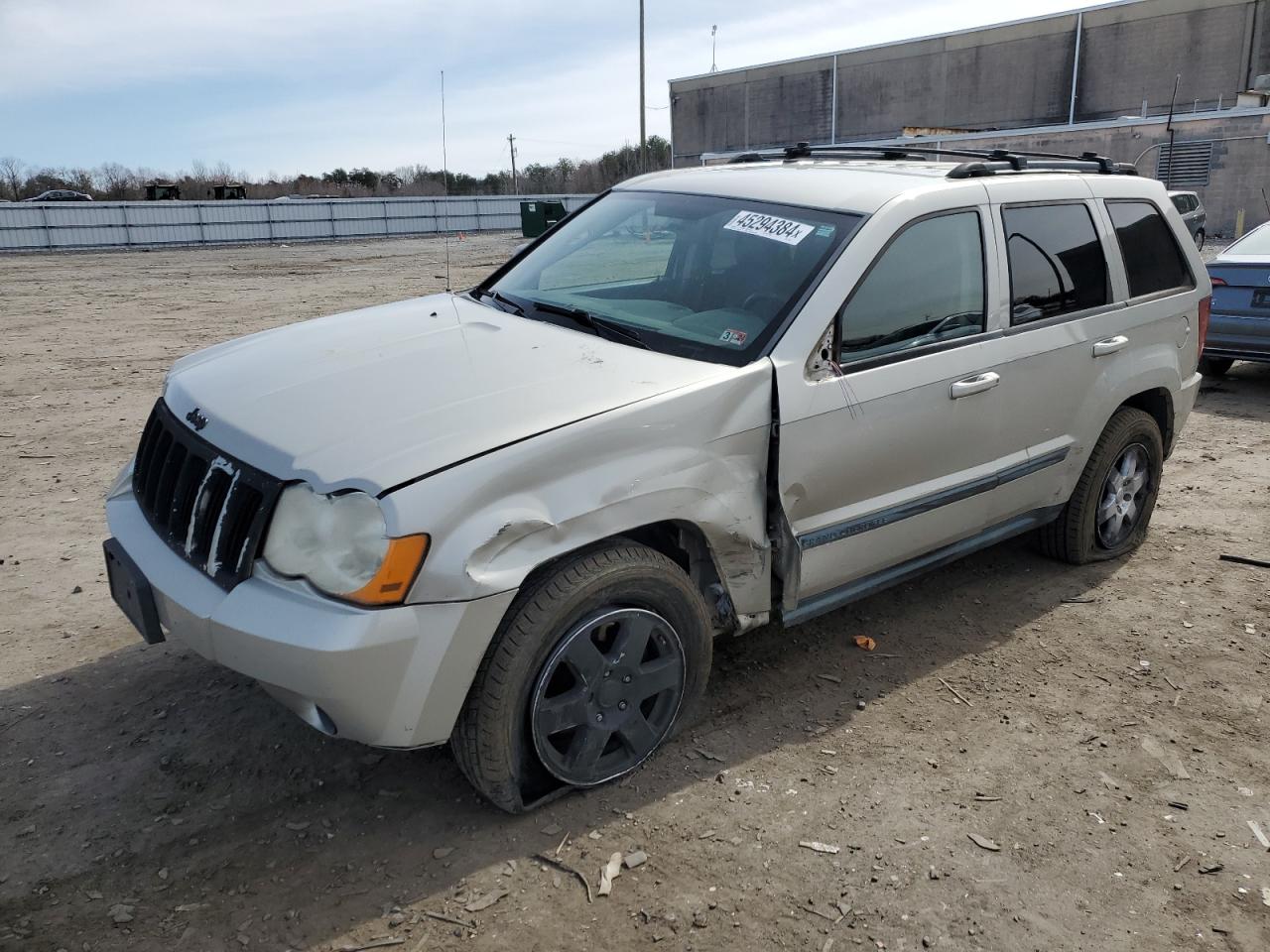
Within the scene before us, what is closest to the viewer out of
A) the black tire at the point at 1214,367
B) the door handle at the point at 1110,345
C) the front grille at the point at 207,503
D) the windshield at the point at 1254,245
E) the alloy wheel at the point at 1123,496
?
the front grille at the point at 207,503

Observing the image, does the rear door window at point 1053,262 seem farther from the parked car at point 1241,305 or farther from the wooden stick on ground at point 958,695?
the parked car at point 1241,305

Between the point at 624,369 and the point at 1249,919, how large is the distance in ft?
7.46

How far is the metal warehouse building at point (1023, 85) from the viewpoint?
137 feet

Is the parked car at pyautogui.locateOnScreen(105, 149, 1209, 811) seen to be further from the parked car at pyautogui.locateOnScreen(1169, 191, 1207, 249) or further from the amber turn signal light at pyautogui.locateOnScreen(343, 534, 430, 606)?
the parked car at pyautogui.locateOnScreen(1169, 191, 1207, 249)

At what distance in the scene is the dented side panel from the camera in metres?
2.60

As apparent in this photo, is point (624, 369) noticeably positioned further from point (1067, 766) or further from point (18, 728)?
point (18, 728)

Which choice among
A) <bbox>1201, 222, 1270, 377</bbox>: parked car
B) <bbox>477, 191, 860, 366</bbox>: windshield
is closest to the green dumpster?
<bbox>1201, 222, 1270, 377</bbox>: parked car

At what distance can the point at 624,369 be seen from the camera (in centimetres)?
317

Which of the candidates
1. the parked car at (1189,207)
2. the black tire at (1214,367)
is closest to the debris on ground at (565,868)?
the black tire at (1214,367)

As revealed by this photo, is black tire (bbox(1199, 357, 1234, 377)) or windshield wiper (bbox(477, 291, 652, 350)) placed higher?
windshield wiper (bbox(477, 291, 652, 350))

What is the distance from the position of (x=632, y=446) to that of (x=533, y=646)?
0.62 metres

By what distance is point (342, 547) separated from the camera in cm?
261

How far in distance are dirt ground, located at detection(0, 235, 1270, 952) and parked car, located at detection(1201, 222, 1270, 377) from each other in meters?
4.40

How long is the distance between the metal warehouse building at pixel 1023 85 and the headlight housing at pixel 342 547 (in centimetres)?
3702
